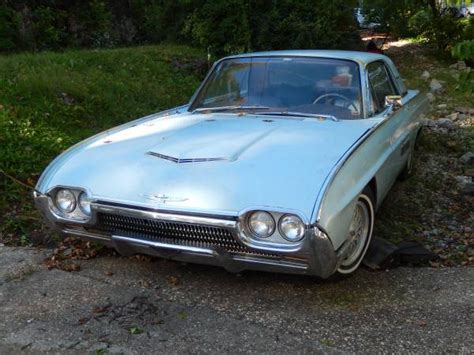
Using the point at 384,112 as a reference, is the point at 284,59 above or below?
above

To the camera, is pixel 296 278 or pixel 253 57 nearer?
pixel 296 278

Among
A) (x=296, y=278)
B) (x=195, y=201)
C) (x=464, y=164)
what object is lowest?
(x=464, y=164)

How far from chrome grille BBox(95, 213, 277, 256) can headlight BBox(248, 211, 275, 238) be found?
10cm

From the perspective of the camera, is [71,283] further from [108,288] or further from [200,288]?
[200,288]

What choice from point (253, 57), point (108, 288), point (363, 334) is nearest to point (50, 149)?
point (253, 57)

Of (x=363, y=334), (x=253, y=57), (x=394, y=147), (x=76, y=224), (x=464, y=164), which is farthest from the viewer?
(x=464, y=164)

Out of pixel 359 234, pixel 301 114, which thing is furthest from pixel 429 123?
pixel 359 234

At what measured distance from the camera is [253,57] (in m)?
4.89

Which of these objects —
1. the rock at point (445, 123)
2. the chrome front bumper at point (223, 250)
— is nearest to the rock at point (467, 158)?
the rock at point (445, 123)

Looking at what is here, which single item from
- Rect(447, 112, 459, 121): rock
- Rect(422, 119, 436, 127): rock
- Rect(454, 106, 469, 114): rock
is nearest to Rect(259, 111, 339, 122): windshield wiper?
Rect(422, 119, 436, 127): rock

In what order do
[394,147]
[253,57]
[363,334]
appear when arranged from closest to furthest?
[363,334], [394,147], [253,57]

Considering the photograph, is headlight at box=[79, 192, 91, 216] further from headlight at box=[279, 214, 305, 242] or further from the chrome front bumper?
headlight at box=[279, 214, 305, 242]

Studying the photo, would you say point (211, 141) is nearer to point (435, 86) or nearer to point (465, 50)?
point (465, 50)

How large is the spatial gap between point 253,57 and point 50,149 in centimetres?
227
